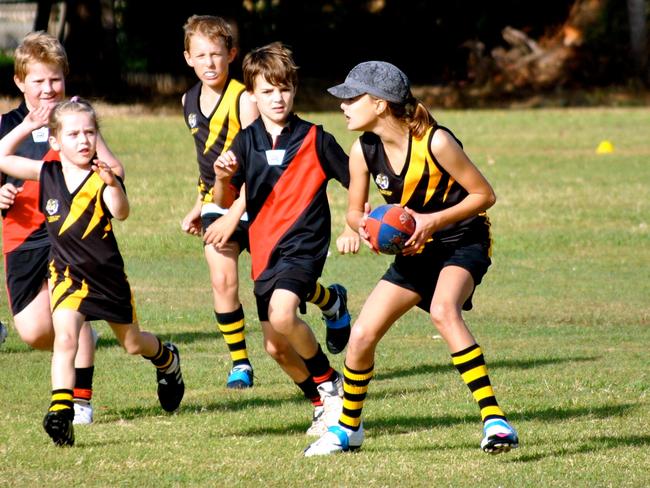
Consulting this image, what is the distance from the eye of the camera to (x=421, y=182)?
21.6 feet

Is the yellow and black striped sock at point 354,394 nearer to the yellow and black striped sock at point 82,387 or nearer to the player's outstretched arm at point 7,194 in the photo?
the yellow and black striped sock at point 82,387

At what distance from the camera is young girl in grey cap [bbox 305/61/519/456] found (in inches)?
253

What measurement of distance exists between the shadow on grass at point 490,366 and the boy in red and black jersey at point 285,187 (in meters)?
1.91

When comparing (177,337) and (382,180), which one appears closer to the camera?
(382,180)

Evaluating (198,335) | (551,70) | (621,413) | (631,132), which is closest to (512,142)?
(631,132)

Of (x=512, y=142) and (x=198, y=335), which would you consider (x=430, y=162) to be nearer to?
(x=198, y=335)

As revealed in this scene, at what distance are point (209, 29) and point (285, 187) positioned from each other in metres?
1.82

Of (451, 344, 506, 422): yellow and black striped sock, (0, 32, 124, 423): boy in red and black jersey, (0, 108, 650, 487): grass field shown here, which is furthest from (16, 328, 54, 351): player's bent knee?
(451, 344, 506, 422): yellow and black striped sock

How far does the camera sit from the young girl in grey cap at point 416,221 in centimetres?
644

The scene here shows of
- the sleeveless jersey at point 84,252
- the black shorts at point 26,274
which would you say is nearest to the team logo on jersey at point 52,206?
the sleeveless jersey at point 84,252

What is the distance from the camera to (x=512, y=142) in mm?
27391

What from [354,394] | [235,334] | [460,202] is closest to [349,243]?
[460,202]

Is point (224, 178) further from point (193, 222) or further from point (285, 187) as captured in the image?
point (193, 222)

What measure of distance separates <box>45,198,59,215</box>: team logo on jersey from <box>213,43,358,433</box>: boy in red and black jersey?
880 mm
